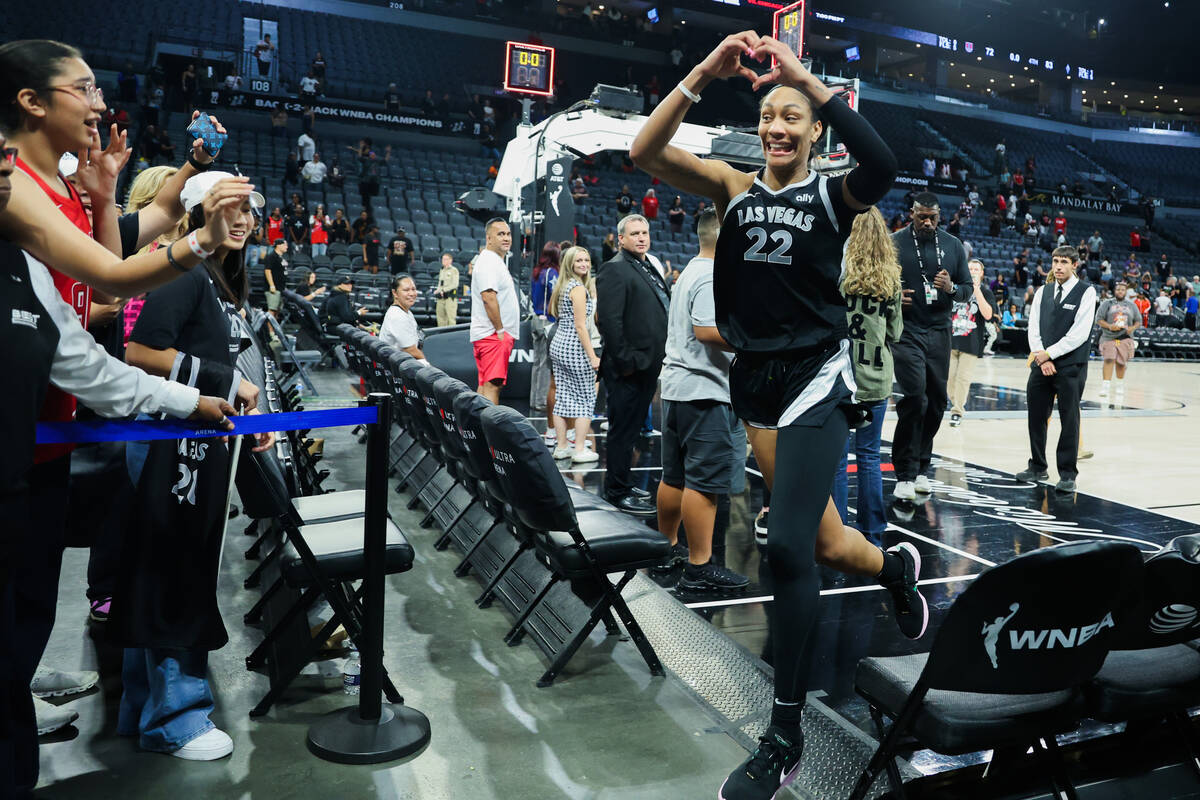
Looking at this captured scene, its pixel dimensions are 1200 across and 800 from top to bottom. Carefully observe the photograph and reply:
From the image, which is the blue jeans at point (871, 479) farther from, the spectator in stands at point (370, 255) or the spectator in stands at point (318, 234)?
the spectator in stands at point (318, 234)

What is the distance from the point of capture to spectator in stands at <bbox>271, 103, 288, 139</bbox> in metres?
18.5

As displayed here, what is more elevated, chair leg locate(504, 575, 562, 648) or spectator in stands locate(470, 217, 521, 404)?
spectator in stands locate(470, 217, 521, 404)

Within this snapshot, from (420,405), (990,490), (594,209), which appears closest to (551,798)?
(420,405)

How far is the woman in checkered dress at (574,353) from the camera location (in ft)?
19.1

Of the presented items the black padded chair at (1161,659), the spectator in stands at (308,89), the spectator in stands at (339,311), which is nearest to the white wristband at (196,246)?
the black padded chair at (1161,659)

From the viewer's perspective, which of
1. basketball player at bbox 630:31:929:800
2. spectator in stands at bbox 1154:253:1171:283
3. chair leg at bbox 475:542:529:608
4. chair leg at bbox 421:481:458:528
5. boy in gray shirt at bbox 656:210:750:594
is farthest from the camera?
spectator in stands at bbox 1154:253:1171:283

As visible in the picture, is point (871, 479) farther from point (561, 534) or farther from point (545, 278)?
point (545, 278)

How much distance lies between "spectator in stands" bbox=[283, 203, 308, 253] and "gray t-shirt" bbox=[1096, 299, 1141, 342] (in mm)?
11537

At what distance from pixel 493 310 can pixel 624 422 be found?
1556 mm

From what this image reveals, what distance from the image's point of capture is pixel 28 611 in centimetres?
187

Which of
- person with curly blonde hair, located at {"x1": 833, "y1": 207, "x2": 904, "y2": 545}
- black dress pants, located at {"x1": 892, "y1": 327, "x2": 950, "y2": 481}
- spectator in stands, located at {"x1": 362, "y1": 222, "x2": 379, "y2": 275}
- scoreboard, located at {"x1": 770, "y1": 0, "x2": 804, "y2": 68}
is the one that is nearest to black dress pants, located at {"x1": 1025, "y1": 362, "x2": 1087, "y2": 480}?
black dress pants, located at {"x1": 892, "y1": 327, "x2": 950, "y2": 481}

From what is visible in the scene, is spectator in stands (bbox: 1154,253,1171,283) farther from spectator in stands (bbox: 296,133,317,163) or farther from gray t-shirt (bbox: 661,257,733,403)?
gray t-shirt (bbox: 661,257,733,403)

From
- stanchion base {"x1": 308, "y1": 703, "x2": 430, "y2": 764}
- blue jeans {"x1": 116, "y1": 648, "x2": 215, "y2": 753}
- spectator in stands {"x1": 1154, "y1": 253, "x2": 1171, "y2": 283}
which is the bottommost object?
stanchion base {"x1": 308, "y1": 703, "x2": 430, "y2": 764}

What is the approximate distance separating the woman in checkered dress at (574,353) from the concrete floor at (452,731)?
2.73m
